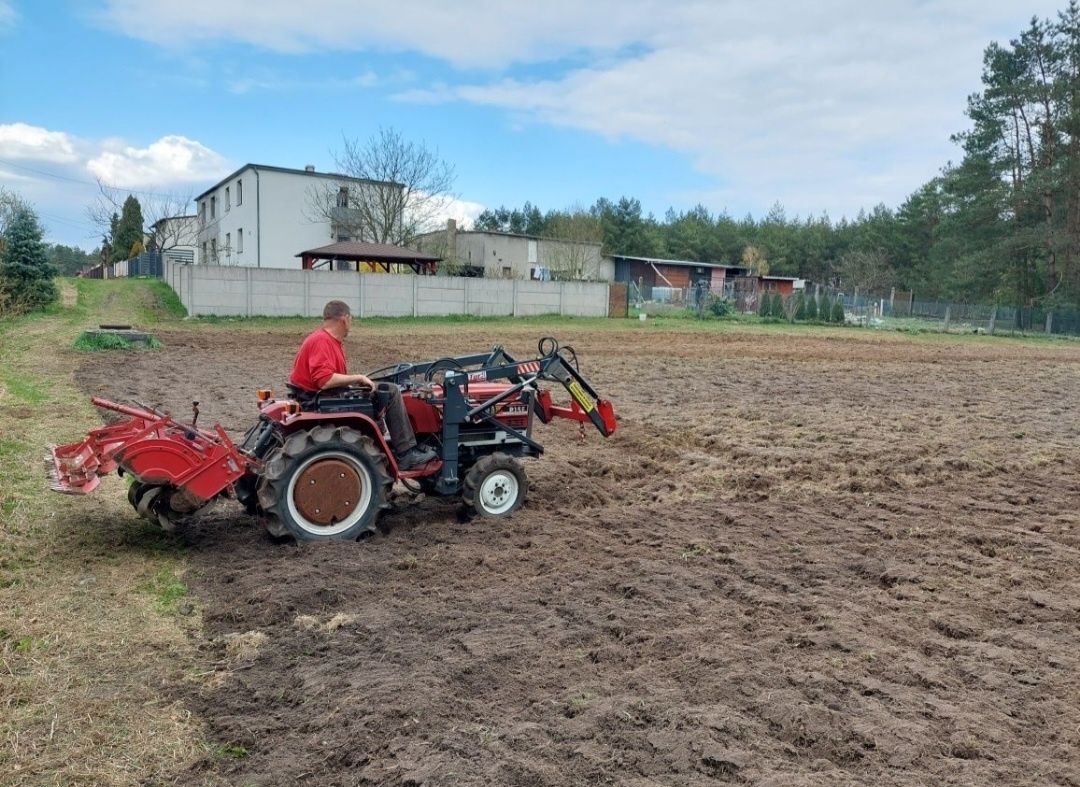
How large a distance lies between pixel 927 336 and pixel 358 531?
34.2 meters

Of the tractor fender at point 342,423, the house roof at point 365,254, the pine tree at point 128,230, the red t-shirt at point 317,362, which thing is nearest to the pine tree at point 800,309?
the house roof at point 365,254

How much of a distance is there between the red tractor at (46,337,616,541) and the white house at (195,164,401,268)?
4090 cm

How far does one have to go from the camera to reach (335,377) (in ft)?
20.5

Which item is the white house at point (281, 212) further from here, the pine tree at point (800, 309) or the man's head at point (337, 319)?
the man's head at point (337, 319)

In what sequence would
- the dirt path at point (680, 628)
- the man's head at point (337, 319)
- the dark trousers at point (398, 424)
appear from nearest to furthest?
the dirt path at point (680, 628)
the man's head at point (337, 319)
the dark trousers at point (398, 424)

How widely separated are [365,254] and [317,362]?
3024 cm

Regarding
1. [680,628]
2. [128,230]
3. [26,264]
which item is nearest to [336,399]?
[680,628]

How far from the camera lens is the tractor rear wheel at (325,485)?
611 cm

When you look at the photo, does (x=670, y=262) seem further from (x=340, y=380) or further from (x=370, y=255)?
(x=340, y=380)

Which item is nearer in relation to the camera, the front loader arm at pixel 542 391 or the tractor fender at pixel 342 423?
the tractor fender at pixel 342 423

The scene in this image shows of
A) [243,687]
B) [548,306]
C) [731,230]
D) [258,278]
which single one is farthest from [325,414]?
[731,230]

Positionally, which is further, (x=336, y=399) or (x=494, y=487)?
(x=494, y=487)

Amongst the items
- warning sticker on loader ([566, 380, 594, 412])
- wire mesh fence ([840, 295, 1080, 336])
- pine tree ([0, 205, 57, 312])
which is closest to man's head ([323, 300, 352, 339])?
warning sticker on loader ([566, 380, 594, 412])

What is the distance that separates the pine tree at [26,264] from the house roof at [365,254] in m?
9.98
